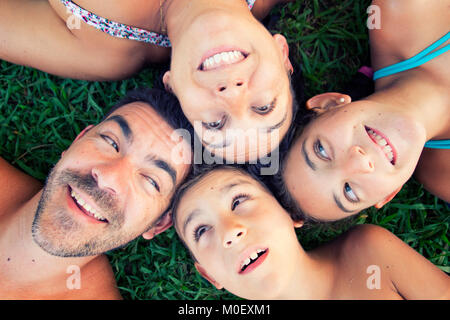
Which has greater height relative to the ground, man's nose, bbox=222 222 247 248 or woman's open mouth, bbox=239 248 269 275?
man's nose, bbox=222 222 247 248

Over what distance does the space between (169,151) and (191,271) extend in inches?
40.8

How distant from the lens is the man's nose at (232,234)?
1884 millimetres

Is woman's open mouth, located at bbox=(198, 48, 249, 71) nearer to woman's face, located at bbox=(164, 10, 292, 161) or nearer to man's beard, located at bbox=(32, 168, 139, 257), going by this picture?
woman's face, located at bbox=(164, 10, 292, 161)

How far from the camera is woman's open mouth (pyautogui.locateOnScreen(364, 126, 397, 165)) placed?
1956mm

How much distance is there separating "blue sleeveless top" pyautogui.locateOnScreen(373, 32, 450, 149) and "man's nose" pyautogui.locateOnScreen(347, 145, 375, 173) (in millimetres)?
776

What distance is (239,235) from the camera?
1.93 m

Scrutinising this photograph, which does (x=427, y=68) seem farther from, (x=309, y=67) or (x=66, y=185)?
(x=66, y=185)

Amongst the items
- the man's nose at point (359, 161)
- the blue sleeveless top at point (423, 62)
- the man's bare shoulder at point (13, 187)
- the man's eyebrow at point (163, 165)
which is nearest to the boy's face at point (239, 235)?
the man's eyebrow at point (163, 165)

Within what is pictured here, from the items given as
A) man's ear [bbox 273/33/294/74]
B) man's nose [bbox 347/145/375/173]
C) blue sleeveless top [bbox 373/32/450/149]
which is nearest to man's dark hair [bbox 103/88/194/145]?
man's ear [bbox 273/33/294/74]

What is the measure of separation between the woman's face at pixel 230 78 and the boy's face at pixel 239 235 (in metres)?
0.32

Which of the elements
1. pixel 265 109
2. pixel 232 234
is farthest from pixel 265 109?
pixel 232 234

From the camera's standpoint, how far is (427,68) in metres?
2.28

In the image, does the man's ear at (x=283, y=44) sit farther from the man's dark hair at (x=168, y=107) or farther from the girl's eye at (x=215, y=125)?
the man's dark hair at (x=168, y=107)
